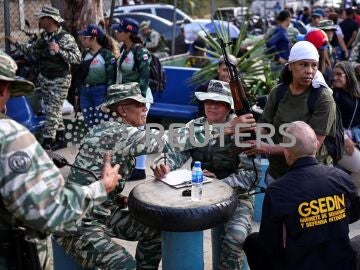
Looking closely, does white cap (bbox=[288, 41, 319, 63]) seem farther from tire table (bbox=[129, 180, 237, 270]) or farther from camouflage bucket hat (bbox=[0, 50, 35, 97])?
camouflage bucket hat (bbox=[0, 50, 35, 97])

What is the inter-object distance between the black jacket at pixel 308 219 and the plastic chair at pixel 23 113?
503 cm

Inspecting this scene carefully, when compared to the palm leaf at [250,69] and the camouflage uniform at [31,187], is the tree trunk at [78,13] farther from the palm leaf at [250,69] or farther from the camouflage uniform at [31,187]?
the camouflage uniform at [31,187]

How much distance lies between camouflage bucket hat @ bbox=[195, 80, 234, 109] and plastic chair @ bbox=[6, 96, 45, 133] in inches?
152

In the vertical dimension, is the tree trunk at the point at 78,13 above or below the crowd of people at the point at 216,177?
above

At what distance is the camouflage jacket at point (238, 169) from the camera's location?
4.03 m

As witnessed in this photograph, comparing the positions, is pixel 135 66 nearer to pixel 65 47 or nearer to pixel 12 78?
pixel 65 47

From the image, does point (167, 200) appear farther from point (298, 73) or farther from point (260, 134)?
point (298, 73)

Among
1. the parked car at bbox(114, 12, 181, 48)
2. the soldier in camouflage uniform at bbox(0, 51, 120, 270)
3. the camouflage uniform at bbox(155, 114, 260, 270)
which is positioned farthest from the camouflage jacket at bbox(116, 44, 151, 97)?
the parked car at bbox(114, 12, 181, 48)

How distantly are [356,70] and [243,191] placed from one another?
8.48 feet

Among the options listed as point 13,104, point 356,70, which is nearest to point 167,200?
point 356,70

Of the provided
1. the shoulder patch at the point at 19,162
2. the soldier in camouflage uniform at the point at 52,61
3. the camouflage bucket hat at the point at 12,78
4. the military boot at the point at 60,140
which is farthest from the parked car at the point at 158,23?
the shoulder patch at the point at 19,162

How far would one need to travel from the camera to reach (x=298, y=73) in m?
4.04

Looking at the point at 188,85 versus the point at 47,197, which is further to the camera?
the point at 188,85

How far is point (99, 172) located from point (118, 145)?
229mm
